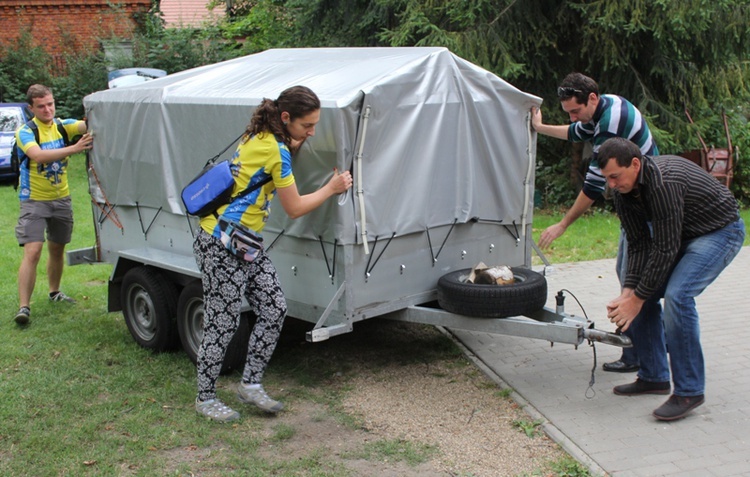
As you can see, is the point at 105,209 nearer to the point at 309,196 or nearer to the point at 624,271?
the point at 309,196

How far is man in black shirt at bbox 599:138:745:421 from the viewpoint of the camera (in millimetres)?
4738

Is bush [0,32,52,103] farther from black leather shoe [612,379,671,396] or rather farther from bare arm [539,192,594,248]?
black leather shoe [612,379,671,396]

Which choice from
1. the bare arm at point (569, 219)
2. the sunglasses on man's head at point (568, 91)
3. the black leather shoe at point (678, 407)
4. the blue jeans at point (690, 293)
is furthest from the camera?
the bare arm at point (569, 219)

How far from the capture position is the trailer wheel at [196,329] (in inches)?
232

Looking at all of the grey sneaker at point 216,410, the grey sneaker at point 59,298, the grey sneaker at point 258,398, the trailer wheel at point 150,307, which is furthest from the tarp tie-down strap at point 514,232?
the grey sneaker at point 59,298

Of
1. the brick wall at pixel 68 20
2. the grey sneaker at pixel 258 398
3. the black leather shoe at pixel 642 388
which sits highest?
the brick wall at pixel 68 20

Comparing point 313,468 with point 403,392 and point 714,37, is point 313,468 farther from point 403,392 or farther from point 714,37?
point 714,37

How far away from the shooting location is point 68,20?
25.7 m

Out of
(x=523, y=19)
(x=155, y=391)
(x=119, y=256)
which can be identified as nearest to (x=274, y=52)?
(x=119, y=256)

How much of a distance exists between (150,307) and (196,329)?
599mm

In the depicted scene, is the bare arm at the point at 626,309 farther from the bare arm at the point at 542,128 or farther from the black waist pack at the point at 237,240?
the black waist pack at the point at 237,240

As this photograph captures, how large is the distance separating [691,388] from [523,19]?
27.9 feet

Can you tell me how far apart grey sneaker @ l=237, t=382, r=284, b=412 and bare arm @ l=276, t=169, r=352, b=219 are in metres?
1.18

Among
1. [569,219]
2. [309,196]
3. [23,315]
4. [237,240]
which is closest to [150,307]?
[23,315]
